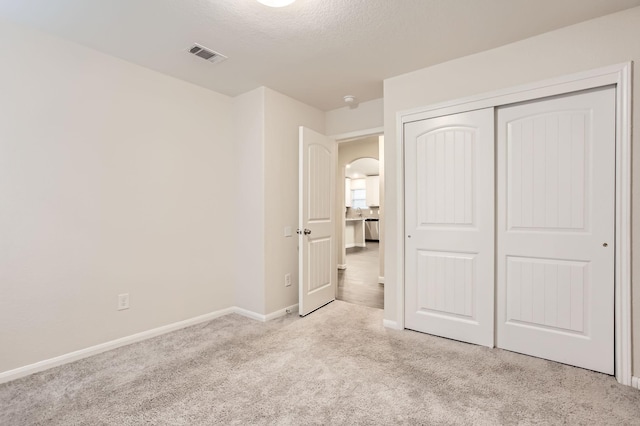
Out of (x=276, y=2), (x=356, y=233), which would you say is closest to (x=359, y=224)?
(x=356, y=233)

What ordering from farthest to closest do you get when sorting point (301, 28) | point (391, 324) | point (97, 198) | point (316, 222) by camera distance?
point (316, 222)
point (391, 324)
point (97, 198)
point (301, 28)

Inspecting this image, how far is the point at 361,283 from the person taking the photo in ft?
16.4

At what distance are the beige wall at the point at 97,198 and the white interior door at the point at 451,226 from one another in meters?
2.12

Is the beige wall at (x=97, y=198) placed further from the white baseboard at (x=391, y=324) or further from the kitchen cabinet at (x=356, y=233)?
the kitchen cabinet at (x=356, y=233)

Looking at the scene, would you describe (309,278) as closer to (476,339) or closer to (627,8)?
(476,339)

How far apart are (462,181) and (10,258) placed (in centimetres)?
354

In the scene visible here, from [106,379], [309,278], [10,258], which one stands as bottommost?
[106,379]

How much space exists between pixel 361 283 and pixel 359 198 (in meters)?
7.37

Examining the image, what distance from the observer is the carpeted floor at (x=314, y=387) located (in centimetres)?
173

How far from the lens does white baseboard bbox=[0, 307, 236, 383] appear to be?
216 cm

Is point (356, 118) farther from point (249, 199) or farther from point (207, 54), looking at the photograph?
point (207, 54)

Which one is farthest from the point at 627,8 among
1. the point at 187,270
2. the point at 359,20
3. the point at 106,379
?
the point at 106,379

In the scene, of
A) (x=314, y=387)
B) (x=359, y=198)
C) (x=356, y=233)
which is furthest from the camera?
(x=359, y=198)

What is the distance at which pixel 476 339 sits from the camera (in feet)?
8.66
